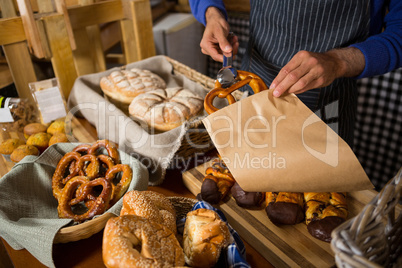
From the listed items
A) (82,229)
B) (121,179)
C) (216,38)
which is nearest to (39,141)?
(121,179)

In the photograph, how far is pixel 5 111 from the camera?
1348mm

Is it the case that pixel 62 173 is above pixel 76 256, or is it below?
above

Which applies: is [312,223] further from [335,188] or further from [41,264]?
[41,264]

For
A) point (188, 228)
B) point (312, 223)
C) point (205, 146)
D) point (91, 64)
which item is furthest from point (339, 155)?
point (91, 64)

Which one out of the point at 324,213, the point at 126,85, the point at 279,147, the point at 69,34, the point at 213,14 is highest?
the point at 213,14

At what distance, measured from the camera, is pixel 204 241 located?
754mm

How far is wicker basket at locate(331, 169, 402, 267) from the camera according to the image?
0.49m

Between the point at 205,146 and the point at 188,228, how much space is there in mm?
626

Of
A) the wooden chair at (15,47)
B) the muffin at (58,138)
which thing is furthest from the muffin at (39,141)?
the wooden chair at (15,47)

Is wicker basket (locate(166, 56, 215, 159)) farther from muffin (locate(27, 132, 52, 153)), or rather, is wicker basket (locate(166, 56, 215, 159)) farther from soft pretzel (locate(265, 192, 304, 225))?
muffin (locate(27, 132, 52, 153))

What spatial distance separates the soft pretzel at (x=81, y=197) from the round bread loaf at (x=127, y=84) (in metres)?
0.66

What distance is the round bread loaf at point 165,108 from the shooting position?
1404mm

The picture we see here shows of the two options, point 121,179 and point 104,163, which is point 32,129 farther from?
point 121,179

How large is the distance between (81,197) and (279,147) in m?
0.72
